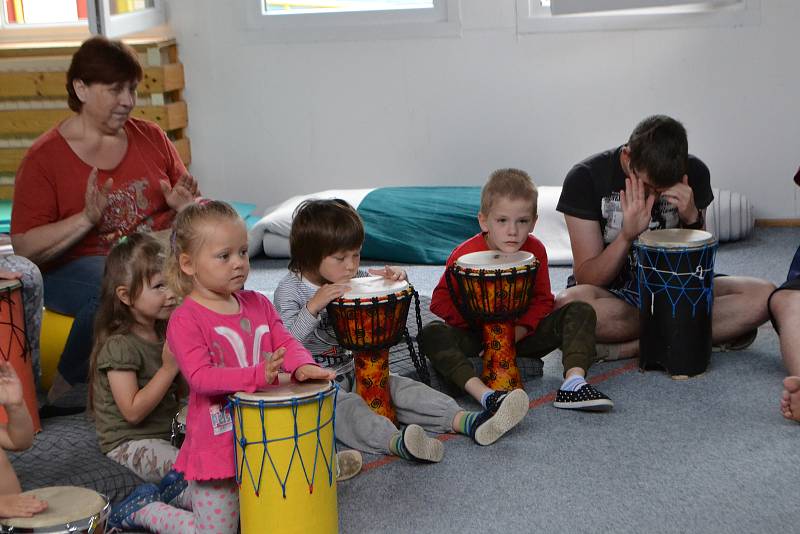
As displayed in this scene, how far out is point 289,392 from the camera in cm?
230

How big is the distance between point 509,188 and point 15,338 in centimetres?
150

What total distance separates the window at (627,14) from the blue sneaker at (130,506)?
3443 millimetres

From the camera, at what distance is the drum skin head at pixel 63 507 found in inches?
→ 80.1

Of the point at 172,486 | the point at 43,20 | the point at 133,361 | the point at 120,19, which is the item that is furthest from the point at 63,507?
the point at 43,20

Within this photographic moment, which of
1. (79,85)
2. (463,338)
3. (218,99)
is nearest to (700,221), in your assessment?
(463,338)

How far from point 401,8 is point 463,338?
2.88 m

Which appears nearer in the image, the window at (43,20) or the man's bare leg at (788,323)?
the man's bare leg at (788,323)

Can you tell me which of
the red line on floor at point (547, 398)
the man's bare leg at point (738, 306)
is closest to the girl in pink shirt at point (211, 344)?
the red line on floor at point (547, 398)

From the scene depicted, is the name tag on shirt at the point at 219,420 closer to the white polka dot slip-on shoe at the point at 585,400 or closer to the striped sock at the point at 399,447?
the striped sock at the point at 399,447

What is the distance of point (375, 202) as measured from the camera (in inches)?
213

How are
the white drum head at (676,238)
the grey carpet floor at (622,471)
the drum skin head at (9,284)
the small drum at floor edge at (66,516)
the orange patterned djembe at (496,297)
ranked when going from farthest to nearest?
the white drum head at (676,238)
the orange patterned djembe at (496,297)
the drum skin head at (9,284)
the grey carpet floor at (622,471)
the small drum at floor edge at (66,516)

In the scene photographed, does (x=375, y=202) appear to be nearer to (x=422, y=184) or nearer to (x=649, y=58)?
(x=422, y=184)

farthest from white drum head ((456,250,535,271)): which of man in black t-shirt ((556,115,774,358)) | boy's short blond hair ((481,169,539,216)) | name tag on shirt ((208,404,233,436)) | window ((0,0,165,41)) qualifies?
window ((0,0,165,41))

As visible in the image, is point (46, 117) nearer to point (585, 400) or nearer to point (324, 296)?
point (324, 296)
